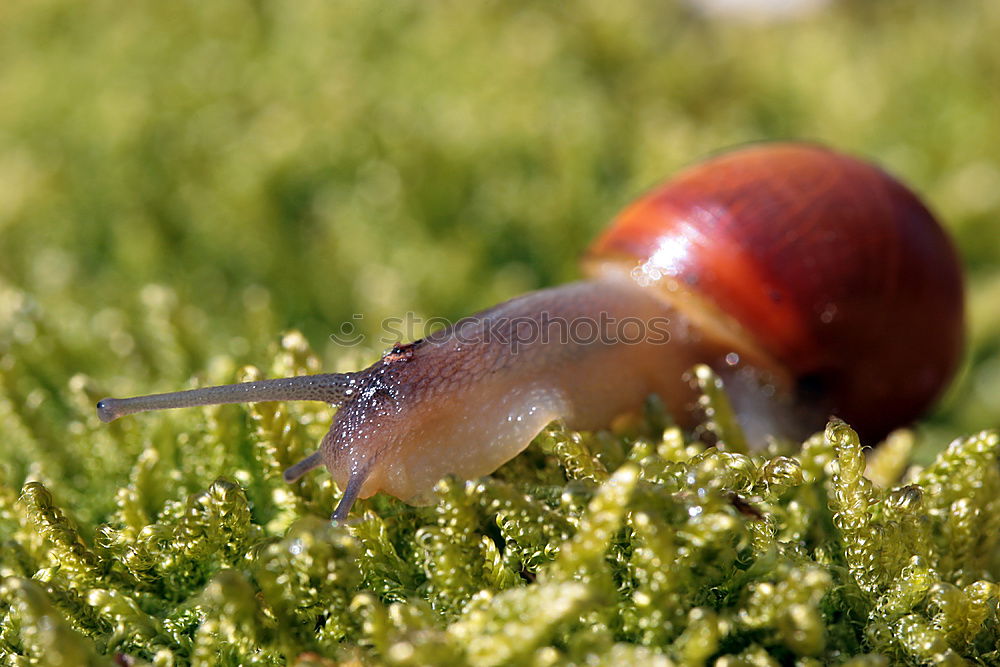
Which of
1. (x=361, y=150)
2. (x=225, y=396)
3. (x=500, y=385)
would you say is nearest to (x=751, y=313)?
(x=500, y=385)

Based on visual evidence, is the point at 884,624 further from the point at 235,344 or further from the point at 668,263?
the point at 235,344

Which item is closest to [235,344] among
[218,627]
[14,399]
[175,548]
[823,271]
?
[14,399]

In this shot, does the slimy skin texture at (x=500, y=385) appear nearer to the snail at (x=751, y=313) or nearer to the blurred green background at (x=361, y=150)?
the snail at (x=751, y=313)

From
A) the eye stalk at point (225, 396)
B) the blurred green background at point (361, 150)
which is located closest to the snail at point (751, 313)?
the eye stalk at point (225, 396)

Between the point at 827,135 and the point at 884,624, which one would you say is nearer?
the point at 884,624

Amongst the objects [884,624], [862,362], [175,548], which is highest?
[862,362]

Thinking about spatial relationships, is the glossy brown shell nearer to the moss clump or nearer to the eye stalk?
the moss clump

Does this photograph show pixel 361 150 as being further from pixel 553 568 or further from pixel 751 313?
pixel 553 568
